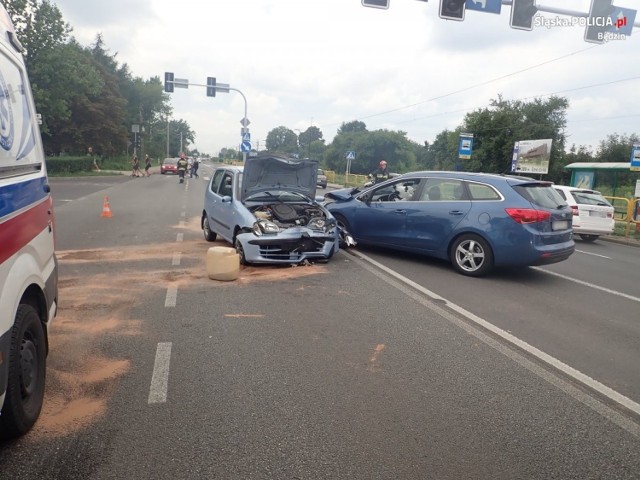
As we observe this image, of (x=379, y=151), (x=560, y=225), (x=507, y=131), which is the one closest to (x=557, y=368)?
(x=560, y=225)

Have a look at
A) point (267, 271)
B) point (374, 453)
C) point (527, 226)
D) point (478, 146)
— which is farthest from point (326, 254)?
point (478, 146)

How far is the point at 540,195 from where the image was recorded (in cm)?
775

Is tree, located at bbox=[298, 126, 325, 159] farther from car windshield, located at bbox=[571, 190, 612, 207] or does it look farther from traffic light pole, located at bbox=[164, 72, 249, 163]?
car windshield, located at bbox=[571, 190, 612, 207]

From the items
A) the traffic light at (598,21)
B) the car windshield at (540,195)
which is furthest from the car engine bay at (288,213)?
the traffic light at (598,21)

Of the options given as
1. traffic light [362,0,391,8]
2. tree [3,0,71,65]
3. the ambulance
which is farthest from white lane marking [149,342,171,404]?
tree [3,0,71,65]

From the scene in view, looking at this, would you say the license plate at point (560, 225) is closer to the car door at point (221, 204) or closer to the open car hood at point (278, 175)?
the open car hood at point (278, 175)

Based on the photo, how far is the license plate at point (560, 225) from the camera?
7556mm

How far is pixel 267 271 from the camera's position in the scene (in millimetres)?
7688

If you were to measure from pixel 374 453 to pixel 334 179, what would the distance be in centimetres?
4522

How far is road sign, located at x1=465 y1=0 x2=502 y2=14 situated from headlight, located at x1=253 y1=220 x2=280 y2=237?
26.2 feet

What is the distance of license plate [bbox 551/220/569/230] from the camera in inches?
297

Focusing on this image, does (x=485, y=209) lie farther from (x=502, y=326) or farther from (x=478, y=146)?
(x=478, y=146)

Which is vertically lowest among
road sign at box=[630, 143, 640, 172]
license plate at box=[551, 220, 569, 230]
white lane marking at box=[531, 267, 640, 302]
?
white lane marking at box=[531, 267, 640, 302]

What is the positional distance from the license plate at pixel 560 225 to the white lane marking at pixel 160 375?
5859 mm
